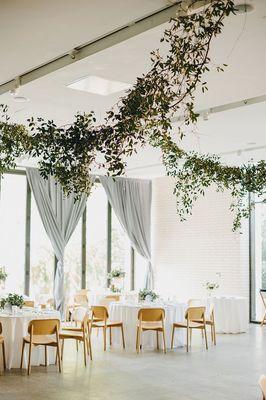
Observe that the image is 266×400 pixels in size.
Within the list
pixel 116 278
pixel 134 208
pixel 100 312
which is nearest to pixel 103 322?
pixel 100 312

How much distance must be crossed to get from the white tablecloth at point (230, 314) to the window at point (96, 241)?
156 inches

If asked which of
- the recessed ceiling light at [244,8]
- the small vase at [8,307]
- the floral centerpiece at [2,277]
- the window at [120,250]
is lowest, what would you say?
the small vase at [8,307]

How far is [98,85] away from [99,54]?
122cm

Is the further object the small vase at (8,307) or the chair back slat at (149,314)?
the chair back slat at (149,314)

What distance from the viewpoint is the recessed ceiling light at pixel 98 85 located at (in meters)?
7.35

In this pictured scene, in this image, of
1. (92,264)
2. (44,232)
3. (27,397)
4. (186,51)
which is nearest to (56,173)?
(186,51)

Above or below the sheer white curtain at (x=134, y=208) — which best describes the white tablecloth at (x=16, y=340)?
below

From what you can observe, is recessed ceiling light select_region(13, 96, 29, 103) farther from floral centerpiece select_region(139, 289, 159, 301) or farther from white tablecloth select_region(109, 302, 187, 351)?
floral centerpiece select_region(139, 289, 159, 301)

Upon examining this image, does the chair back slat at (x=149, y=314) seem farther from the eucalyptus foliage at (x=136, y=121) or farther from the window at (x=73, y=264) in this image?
the window at (x=73, y=264)

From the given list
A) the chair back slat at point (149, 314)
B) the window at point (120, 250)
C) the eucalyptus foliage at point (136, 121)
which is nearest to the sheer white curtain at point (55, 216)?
the window at point (120, 250)

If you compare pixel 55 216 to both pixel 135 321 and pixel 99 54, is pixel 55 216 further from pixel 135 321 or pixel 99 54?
pixel 99 54

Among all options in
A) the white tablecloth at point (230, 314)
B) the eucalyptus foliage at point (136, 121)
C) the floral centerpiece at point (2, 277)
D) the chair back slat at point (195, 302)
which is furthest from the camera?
the white tablecloth at point (230, 314)

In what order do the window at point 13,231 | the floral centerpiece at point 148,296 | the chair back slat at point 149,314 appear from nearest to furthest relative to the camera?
the chair back slat at point 149,314 < the floral centerpiece at point 148,296 < the window at point 13,231

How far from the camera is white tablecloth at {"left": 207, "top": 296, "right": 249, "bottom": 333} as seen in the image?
12688 mm
